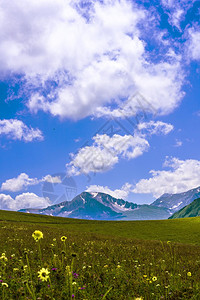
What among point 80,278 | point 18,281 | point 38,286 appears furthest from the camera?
point 80,278

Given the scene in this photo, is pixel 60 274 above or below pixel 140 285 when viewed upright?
above

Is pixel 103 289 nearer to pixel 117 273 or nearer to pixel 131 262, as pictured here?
pixel 117 273

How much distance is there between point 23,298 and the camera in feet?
13.5

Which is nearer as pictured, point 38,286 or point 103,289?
point 38,286

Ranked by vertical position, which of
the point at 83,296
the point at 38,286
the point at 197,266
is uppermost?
the point at 38,286

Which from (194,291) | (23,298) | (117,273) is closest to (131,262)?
(117,273)

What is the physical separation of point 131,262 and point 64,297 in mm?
6196

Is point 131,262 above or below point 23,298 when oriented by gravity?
below

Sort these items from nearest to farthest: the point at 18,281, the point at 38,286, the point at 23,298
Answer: the point at 23,298, the point at 38,286, the point at 18,281

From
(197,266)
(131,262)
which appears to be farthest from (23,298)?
(197,266)

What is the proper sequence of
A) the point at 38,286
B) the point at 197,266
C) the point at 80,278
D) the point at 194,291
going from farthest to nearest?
the point at 197,266
the point at 80,278
the point at 194,291
the point at 38,286

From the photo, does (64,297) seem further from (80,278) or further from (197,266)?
(197,266)

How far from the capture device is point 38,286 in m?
4.55

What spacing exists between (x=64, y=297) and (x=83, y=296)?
679 millimetres
